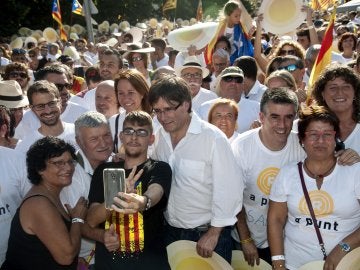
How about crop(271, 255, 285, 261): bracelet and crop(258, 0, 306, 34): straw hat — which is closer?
crop(271, 255, 285, 261): bracelet

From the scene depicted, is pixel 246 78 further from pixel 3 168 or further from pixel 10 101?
pixel 3 168

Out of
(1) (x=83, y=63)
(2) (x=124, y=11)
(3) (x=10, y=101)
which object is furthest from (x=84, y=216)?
(2) (x=124, y=11)

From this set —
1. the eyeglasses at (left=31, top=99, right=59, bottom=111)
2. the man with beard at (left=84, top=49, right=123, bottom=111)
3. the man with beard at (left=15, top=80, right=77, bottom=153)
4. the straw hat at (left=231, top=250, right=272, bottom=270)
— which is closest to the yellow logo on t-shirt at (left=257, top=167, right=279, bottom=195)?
the straw hat at (left=231, top=250, right=272, bottom=270)

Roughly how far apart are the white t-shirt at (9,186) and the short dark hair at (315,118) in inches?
84.4

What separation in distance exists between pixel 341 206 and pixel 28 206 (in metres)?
2.03

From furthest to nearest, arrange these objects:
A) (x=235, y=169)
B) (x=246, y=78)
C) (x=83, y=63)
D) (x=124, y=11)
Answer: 1. (x=124, y=11)
2. (x=83, y=63)
3. (x=246, y=78)
4. (x=235, y=169)

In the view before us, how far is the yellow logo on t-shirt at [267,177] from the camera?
3.78 meters

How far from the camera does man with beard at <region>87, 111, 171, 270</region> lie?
127 inches

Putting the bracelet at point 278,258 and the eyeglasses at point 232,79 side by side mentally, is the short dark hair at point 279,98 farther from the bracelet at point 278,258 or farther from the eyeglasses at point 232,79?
the eyeglasses at point 232,79

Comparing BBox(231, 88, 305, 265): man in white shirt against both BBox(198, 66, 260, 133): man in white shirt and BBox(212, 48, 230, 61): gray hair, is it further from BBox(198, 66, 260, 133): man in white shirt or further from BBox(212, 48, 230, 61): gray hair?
BBox(212, 48, 230, 61): gray hair

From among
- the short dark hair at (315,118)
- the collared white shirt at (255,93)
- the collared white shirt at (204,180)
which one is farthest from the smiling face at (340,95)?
the collared white shirt at (255,93)

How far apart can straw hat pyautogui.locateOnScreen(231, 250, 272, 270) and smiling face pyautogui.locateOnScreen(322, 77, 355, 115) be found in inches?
51.8

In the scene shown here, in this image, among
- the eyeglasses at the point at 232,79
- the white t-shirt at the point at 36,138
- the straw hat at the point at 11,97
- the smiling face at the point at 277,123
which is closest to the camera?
the smiling face at the point at 277,123

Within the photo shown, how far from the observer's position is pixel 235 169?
351 cm
